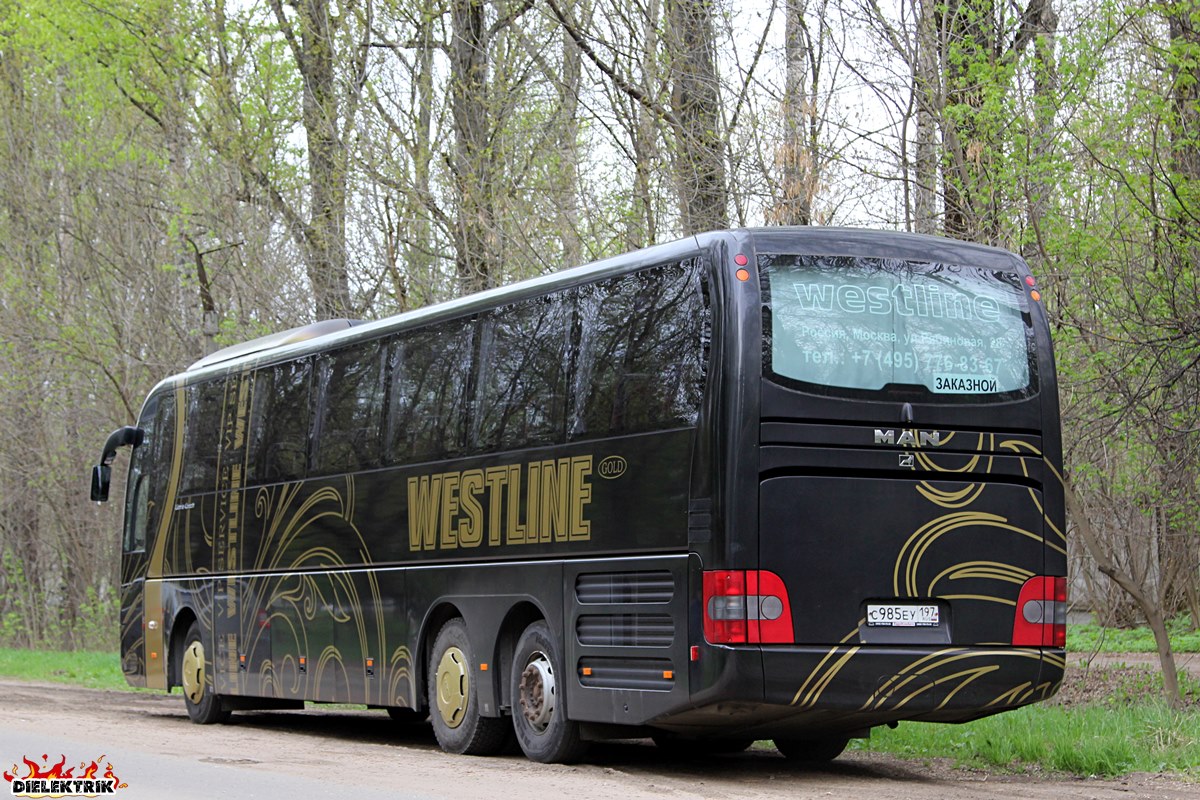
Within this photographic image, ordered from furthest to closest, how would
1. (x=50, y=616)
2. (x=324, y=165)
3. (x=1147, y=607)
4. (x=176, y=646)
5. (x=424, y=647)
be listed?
(x=50, y=616)
(x=324, y=165)
(x=176, y=646)
(x=1147, y=607)
(x=424, y=647)

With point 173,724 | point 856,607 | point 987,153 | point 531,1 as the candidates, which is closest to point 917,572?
point 856,607

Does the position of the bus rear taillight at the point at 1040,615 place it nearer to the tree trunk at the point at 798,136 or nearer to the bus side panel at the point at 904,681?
the bus side panel at the point at 904,681

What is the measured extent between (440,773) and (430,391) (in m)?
3.75

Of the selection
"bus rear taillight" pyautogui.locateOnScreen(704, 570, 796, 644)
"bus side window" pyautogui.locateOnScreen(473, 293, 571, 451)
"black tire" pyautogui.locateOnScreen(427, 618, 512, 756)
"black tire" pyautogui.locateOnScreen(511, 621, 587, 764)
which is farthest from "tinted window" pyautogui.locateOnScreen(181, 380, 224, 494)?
"bus rear taillight" pyautogui.locateOnScreen(704, 570, 796, 644)

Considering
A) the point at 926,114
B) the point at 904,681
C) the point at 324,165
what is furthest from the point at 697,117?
the point at 904,681

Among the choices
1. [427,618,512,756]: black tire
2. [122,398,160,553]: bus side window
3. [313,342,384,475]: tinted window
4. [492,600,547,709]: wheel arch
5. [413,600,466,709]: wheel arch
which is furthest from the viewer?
[122,398,160,553]: bus side window

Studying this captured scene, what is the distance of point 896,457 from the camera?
10.6m

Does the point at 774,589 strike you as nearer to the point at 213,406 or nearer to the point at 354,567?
the point at 354,567

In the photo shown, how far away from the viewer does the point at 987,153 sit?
49.5 ft

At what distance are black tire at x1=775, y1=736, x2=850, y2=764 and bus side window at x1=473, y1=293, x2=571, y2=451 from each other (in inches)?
113

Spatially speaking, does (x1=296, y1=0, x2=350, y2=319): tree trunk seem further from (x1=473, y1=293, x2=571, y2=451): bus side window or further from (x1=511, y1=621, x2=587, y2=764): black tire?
(x1=511, y1=621, x2=587, y2=764): black tire

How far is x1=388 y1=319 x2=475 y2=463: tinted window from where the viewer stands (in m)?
13.3
